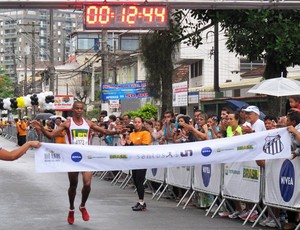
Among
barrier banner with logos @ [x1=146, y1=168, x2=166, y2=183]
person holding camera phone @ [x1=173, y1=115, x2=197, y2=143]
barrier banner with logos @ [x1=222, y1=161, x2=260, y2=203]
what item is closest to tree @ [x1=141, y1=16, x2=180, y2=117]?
barrier banner with logos @ [x1=146, y1=168, x2=166, y2=183]

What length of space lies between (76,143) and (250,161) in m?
2.86

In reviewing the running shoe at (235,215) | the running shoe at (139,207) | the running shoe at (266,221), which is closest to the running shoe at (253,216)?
the running shoe at (266,221)

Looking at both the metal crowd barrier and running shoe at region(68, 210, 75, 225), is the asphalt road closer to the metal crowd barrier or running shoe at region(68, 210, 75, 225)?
running shoe at region(68, 210, 75, 225)

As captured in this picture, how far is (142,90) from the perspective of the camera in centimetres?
4256

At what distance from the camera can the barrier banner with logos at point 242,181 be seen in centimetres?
1318

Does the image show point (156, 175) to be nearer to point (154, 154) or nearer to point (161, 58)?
point (154, 154)

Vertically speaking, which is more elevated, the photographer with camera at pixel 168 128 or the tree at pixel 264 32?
the tree at pixel 264 32

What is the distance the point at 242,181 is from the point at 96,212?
112 inches

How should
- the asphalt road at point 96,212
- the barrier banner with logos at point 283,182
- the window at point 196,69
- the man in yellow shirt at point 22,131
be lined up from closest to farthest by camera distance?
1. the barrier banner with logos at point 283,182
2. the asphalt road at point 96,212
3. the man in yellow shirt at point 22,131
4. the window at point 196,69

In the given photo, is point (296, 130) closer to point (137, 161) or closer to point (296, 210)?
point (296, 210)

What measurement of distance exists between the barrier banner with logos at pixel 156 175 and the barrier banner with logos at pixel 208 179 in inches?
77.8

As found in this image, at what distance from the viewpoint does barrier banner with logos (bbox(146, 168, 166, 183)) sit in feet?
58.3

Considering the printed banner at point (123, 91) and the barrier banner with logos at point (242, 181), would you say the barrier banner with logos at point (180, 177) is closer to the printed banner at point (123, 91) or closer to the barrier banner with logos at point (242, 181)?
the barrier banner with logos at point (242, 181)

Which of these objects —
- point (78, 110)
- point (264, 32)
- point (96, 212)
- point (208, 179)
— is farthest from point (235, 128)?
point (264, 32)
